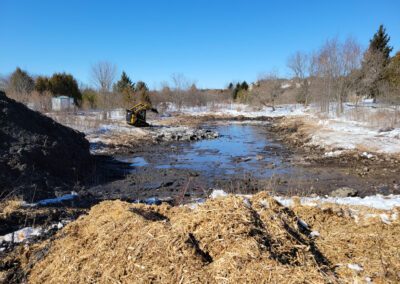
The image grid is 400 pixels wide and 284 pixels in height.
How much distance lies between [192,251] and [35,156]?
7.76 meters

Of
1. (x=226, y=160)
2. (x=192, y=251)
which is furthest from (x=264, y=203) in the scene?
(x=226, y=160)

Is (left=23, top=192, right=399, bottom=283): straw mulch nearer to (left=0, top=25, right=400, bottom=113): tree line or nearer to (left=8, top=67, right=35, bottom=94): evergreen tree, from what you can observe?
(left=0, top=25, right=400, bottom=113): tree line

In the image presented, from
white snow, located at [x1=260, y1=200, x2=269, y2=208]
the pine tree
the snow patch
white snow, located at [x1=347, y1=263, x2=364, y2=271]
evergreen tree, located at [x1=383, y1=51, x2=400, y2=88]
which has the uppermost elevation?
the pine tree

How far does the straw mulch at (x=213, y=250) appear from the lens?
7.79ft

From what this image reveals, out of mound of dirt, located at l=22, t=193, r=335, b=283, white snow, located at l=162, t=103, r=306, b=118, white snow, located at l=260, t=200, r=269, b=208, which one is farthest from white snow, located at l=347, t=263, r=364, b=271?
white snow, located at l=162, t=103, r=306, b=118

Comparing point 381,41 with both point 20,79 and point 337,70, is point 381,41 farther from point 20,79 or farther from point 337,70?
point 20,79

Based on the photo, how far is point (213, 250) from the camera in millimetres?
2693

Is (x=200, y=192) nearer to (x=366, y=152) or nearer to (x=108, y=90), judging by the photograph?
(x=366, y=152)

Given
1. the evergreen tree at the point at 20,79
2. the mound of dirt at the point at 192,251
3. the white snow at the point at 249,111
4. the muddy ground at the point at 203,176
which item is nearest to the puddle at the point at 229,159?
the muddy ground at the point at 203,176

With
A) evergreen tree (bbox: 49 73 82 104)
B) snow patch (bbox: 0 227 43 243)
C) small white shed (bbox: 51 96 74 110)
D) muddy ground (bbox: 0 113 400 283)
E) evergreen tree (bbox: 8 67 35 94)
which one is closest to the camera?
snow patch (bbox: 0 227 43 243)

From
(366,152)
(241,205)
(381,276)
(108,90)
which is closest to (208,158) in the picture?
(366,152)

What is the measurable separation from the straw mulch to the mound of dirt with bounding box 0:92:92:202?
4.25 meters

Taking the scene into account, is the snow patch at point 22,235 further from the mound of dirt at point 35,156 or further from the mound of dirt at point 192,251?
the mound of dirt at point 35,156

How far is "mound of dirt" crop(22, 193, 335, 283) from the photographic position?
2.36 metres
